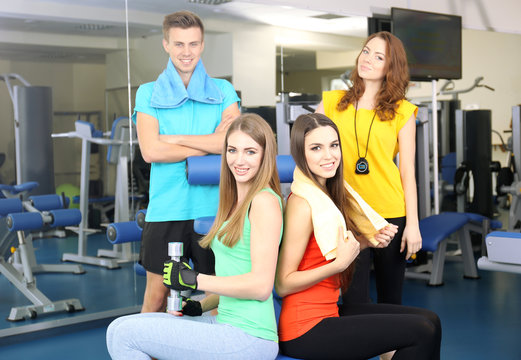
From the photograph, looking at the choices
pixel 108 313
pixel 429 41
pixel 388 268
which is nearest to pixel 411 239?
pixel 388 268

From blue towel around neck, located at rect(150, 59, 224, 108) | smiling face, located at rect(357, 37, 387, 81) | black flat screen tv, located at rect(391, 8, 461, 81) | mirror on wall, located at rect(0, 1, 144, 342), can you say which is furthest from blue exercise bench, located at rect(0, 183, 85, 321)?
black flat screen tv, located at rect(391, 8, 461, 81)

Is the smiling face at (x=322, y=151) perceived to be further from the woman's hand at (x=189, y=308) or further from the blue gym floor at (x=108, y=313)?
the blue gym floor at (x=108, y=313)

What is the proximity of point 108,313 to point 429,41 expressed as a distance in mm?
3129

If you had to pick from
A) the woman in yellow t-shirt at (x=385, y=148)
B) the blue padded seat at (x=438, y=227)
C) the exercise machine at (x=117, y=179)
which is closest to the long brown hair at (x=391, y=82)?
the woman in yellow t-shirt at (x=385, y=148)

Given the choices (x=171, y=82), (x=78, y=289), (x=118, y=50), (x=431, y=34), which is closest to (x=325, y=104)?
(x=171, y=82)

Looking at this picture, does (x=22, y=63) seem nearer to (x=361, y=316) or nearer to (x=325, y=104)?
(x=325, y=104)

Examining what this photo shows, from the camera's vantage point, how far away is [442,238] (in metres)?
4.71

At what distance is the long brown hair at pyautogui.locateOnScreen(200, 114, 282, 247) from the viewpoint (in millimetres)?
1743

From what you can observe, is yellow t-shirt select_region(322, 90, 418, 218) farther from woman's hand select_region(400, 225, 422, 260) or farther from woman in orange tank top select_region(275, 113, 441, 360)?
woman in orange tank top select_region(275, 113, 441, 360)

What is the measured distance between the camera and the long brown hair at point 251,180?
1743 millimetres

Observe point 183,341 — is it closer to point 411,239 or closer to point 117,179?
point 411,239

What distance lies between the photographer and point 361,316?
176 cm

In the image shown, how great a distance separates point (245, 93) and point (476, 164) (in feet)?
8.90

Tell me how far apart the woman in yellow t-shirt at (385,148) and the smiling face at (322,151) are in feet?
1.48
